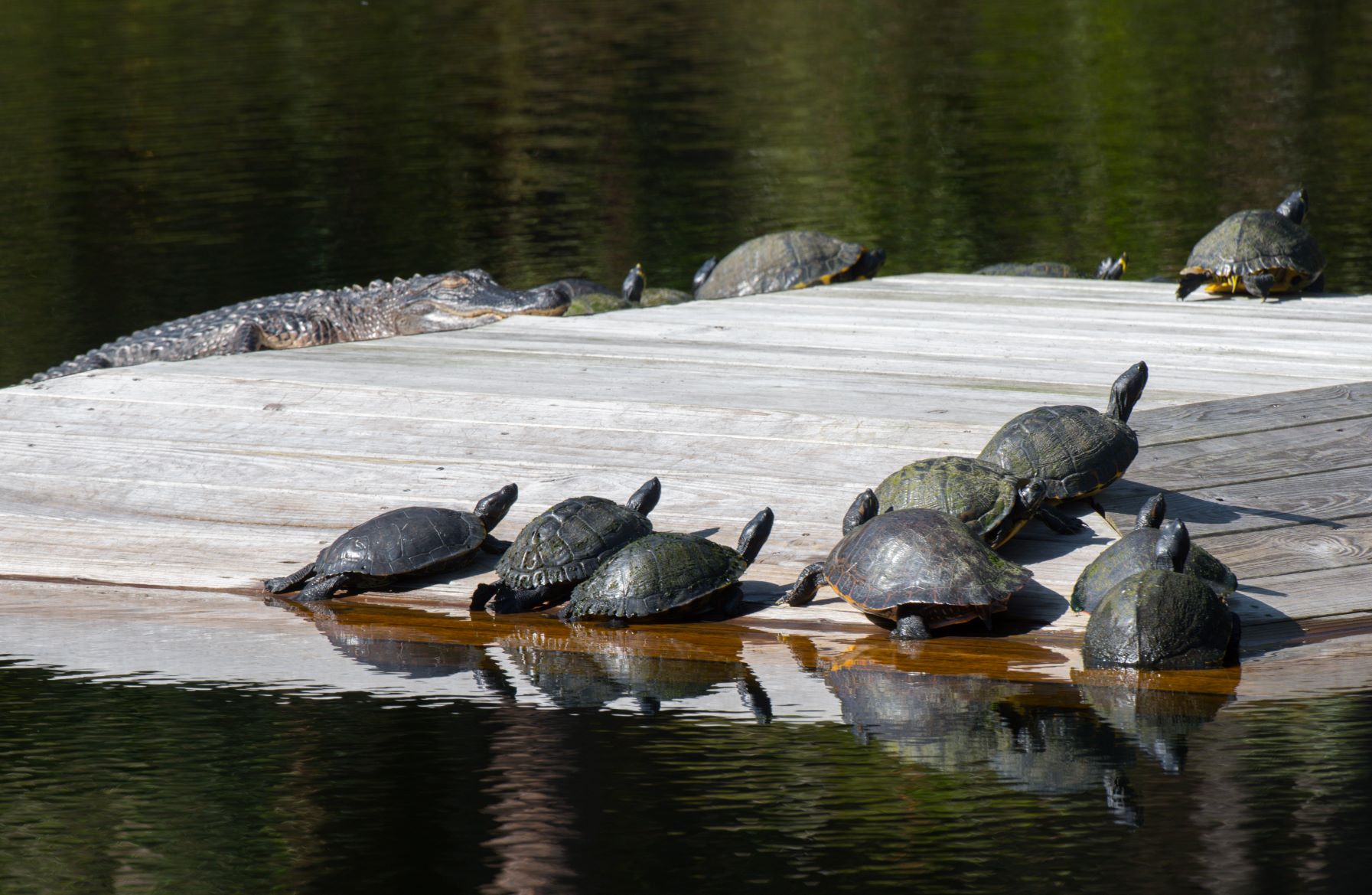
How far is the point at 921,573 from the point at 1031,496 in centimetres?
52

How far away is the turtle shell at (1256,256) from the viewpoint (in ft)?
27.0

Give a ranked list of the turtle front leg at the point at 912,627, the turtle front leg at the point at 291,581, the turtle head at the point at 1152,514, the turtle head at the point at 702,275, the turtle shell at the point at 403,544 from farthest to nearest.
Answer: the turtle head at the point at 702,275 < the turtle front leg at the point at 291,581 < the turtle shell at the point at 403,544 < the turtle head at the point at 1152,514 < the turtle front leg at the point at 912,627

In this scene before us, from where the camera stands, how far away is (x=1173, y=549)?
4637 mm

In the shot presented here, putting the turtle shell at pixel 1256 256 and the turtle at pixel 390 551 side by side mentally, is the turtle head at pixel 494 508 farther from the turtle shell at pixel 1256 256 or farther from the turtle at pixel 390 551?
the turtle shell at pixel 1256 256

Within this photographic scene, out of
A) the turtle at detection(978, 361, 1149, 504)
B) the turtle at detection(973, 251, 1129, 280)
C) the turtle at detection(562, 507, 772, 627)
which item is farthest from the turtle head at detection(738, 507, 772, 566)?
the turtle at detection(973, 251, 1129, 280)

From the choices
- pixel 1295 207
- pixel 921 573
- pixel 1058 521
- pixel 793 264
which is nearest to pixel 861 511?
pixel 921 573

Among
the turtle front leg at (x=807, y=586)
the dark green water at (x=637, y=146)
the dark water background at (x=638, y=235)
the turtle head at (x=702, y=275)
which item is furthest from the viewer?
the dark green water at (x=637, y=146)

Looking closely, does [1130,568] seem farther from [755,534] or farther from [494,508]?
[494,508]

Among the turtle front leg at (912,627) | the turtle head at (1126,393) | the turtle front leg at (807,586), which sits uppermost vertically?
the turtle head at (1126,393)

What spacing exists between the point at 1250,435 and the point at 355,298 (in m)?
7.19

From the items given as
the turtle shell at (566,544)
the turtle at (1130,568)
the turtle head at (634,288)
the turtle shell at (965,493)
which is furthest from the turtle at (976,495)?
the turtle head at (634,288)

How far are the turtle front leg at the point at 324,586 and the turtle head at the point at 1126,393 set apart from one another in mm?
2724

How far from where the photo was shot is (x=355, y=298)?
11.5m

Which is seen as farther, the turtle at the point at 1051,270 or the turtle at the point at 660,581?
the turtle at the point at 1051,270
